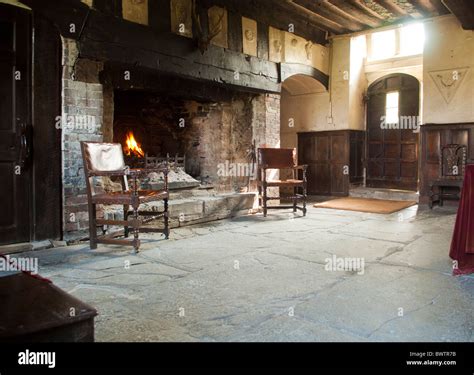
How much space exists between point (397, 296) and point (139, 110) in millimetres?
4915

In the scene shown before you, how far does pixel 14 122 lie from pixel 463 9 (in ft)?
20.3

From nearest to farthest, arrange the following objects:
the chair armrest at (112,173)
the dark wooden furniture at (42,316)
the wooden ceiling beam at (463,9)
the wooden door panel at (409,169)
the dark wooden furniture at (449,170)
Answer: the dark wooden furniture at (42,316) → the chair armrest at (112,173) → the wooden ceiling beam at (463,9) → the dark wooden furniture at (449,170) → the wooden door panel at (409,169)

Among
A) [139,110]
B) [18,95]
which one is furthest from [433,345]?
[139,110]

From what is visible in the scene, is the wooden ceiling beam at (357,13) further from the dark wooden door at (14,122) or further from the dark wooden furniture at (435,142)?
the dark wooden door at (14,122)

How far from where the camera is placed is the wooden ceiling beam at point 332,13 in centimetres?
678

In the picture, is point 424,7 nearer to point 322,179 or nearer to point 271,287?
point 322,179

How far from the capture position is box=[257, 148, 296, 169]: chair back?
20.2 feet

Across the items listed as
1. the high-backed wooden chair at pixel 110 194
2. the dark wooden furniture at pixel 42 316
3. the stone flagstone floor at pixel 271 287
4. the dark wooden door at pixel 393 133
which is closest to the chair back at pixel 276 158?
the stone flagstone floor at pixel 271 287

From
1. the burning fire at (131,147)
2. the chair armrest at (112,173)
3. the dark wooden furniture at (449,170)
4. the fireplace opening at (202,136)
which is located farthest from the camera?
the dark wooden furniture at (449,170)

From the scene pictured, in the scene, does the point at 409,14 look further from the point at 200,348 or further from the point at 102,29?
the point at 200,348

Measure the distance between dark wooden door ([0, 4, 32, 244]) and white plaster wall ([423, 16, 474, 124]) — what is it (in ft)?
21.3

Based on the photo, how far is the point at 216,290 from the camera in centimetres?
263

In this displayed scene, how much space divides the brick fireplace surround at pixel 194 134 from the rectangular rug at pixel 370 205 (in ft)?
4.98
